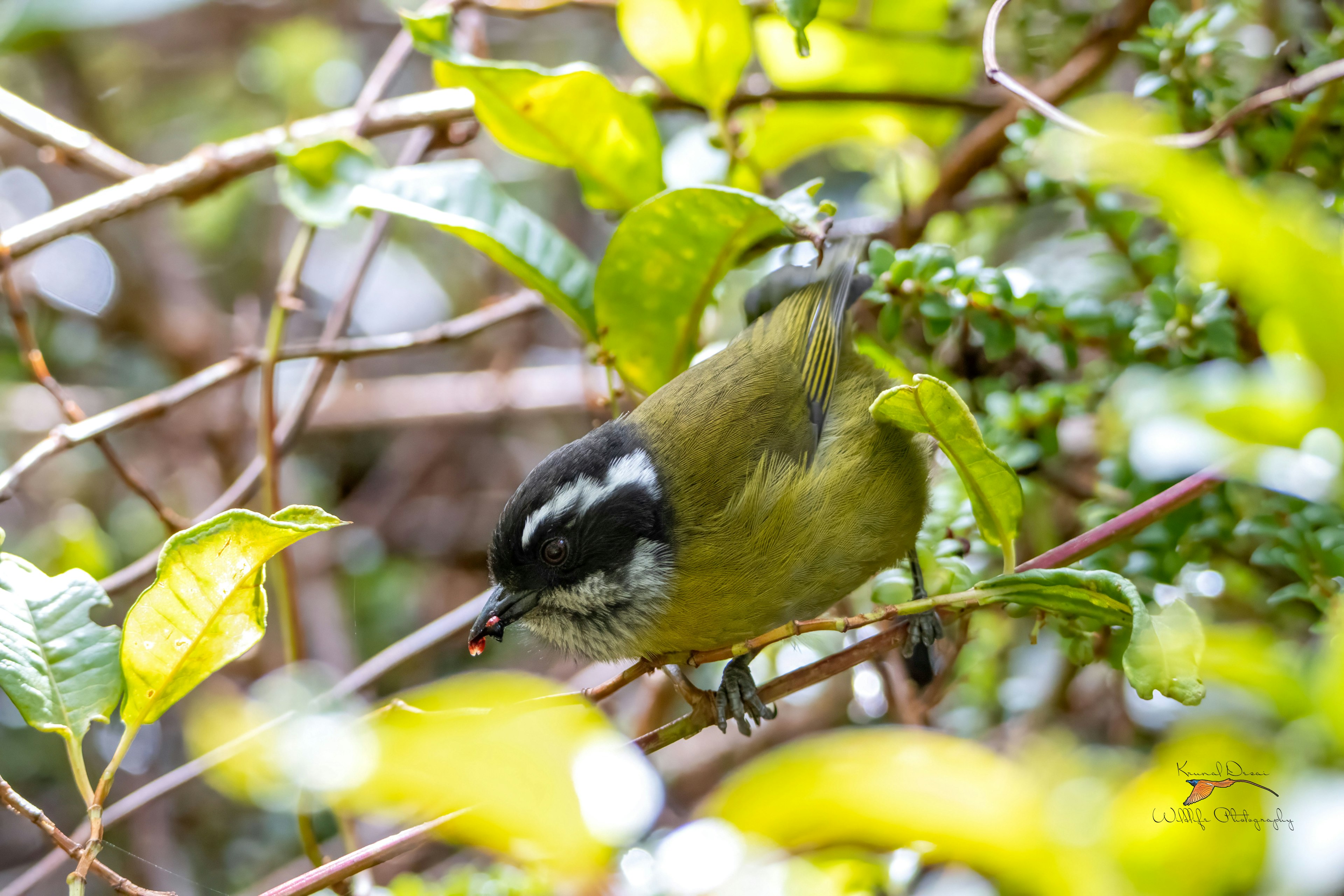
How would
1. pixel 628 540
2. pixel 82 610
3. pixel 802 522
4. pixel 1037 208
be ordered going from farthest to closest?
pixel 1037 208 < pixel 628 540 < pixel 802 522 < pixel 82 610

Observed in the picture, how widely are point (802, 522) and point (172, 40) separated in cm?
410

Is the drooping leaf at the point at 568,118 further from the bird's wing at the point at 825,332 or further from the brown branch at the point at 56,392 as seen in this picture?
the brown branch at the point at 56,392

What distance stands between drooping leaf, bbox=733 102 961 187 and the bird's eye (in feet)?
3.54

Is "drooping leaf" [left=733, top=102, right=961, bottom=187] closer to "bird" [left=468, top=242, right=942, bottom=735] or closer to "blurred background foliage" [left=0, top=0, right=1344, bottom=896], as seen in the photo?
"blurred background foliage" [left=0, top=0, right=1344, bottom=896]

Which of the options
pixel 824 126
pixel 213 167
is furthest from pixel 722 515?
pixel 213 167

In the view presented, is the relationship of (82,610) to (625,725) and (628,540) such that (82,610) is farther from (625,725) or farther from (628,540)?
(625,725)

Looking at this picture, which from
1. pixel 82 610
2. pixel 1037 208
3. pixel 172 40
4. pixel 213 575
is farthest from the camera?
pixel 172 40

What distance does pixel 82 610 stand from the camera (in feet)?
4.74

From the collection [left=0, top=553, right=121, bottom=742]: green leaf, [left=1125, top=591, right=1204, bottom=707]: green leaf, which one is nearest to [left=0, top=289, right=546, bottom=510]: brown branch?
[left=0, top=553, right=121, bottom=742]: green leaf

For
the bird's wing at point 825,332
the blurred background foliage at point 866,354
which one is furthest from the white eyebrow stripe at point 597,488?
the bird's wing at point 825,332

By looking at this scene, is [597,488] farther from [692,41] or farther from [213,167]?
[213,167]

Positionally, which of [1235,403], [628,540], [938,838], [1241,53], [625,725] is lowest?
[625,725]

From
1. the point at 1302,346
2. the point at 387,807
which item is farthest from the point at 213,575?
the point at 1302,346

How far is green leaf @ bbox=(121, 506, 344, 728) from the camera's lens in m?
1.29
